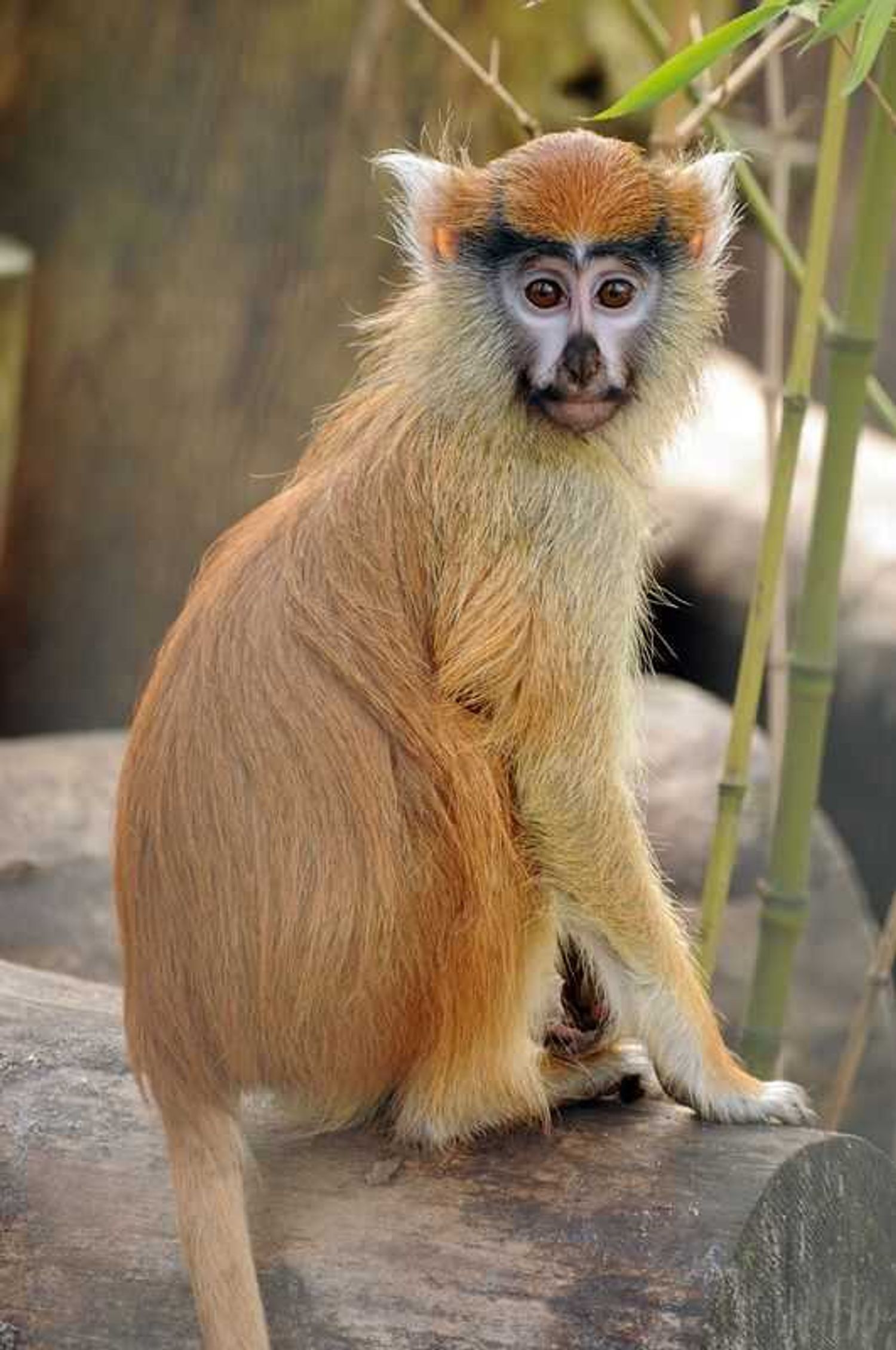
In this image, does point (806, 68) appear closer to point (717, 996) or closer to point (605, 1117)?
point (717, 996)

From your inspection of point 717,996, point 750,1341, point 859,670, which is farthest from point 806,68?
point 750,1341

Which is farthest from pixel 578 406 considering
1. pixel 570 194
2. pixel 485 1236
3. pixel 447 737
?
pixel 485 1236

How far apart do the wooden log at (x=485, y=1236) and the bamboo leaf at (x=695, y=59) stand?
1.59 m

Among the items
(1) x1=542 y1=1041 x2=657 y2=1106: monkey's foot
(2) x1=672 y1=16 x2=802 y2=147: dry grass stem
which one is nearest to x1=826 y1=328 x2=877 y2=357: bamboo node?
(2) x1=672 y1=16 x2=802 y2=147: dry grass stem

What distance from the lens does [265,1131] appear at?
3.56 meters

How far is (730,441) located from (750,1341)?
242 inches

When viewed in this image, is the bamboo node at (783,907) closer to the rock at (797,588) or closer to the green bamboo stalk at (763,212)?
the green bamboo stalk at (763,212)

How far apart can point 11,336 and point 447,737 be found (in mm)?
4505

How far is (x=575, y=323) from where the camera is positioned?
3.39 metres

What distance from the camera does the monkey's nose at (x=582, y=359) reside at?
11.1 ft

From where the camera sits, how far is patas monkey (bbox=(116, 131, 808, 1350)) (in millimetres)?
3320

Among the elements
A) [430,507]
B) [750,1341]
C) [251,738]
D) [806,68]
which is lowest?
[750,1341]

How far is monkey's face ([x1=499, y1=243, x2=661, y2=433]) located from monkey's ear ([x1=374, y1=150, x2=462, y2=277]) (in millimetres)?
145

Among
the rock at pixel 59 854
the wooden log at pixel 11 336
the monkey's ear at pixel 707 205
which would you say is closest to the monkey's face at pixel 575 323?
the monkey's ear at pixel 707 205
